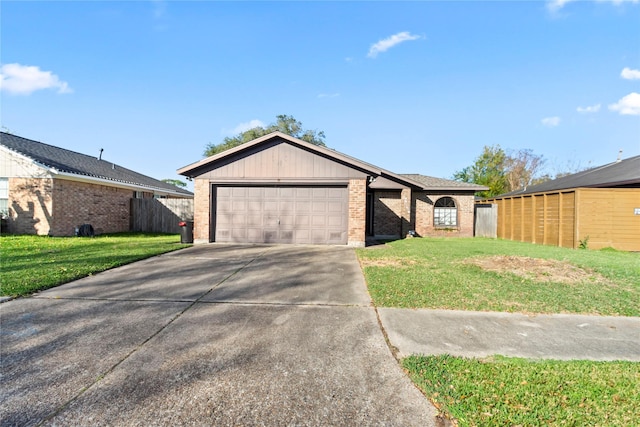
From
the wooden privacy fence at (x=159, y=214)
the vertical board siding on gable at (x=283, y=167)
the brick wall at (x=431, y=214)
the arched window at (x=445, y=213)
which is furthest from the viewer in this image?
the arched window at (x=445, y=213)

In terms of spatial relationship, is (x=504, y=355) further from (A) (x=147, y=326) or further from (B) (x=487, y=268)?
(B) (x=487, y=268)

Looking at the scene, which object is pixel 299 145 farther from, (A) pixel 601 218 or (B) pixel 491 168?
(B) pixel 491 168

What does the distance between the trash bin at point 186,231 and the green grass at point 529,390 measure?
10.6 m

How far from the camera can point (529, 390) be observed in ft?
7.73

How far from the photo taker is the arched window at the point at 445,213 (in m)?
16.6

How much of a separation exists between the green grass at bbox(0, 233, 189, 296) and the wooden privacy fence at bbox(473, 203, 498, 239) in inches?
627

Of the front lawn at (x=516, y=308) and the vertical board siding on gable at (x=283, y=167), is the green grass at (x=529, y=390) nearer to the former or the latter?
the front lawn at (x=516, y=308)

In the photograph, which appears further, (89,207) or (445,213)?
(445,213)

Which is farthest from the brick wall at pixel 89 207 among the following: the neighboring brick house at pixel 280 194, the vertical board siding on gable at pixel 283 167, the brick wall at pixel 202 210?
the vertical board siding on gable at pixel 283 167

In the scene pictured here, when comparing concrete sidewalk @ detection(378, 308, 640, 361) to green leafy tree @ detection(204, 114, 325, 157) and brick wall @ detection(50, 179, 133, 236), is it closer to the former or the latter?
brick wall @ detection(50, 179, 133, 236)

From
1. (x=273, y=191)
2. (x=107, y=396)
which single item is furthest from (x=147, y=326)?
(x=273, y=191)

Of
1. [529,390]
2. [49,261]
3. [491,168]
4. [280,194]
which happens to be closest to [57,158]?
Answer: [49,261]

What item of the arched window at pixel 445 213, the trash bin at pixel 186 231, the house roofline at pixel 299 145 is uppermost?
the house roofline at pixel 299 145

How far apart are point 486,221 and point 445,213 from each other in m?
2.66
